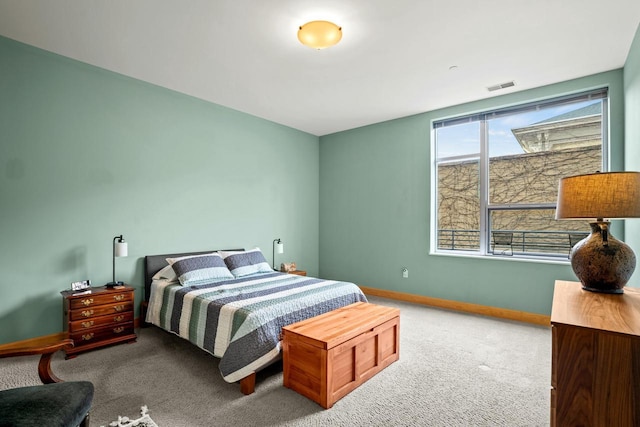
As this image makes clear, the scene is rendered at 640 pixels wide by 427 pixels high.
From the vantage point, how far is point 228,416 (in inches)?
77.9

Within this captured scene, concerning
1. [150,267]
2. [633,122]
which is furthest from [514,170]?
[150,267]

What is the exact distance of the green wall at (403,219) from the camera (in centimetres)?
370

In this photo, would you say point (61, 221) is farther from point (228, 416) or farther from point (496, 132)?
point (496, 132)

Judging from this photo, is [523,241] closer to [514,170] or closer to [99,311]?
[514,170]

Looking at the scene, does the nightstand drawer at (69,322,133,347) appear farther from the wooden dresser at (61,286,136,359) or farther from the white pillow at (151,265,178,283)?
the white pillow at (151,265,178,283)

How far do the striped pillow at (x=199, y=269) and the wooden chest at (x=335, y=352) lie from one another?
1430 mm

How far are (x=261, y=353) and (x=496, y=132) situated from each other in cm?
390

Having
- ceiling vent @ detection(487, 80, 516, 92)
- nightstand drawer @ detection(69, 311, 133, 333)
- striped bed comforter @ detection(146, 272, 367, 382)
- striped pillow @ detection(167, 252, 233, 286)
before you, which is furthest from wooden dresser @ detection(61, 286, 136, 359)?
ceiling vent @ detection(487, 80, 516, 92)

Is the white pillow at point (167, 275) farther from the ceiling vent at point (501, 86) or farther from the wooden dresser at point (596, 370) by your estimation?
the ceiling vent at point (501, 86)

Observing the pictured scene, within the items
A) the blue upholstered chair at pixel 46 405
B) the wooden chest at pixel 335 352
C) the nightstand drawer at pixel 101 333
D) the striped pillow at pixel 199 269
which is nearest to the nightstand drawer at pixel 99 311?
the nightstand drawer at pixel 101 333

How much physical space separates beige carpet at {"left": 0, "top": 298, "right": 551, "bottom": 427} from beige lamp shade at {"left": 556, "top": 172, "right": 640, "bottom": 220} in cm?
130

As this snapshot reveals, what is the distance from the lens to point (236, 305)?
2541 millimetres

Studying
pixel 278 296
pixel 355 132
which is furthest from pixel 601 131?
pixel 278 296

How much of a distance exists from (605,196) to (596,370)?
0.92 m
